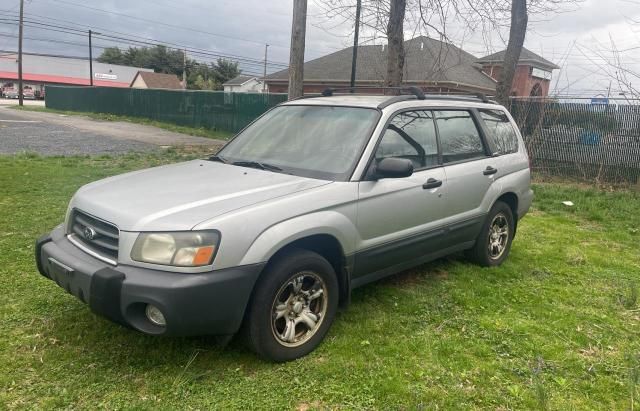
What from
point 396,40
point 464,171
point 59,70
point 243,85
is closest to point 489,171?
point 464,171

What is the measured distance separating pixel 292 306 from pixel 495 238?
2922 millimetres

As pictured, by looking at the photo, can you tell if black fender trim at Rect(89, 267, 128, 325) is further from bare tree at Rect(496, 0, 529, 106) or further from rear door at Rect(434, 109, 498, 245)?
bare tree at Rect(496, 0, 529, 106)

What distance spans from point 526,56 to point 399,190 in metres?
30.9

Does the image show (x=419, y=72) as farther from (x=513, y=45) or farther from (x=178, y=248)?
(x=178, y=248)

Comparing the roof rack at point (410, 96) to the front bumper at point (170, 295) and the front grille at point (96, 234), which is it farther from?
the front grille at point (96, 234)

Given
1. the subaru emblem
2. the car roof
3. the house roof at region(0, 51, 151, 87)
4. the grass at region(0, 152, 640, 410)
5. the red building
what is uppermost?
the house roof at region(0, 51, 151, 87)

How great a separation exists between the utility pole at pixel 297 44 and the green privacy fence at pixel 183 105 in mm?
8546

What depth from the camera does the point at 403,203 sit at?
154 inches

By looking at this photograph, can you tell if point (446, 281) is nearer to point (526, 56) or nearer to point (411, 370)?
point (411, 370)

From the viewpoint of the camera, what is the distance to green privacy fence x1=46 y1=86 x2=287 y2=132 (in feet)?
68.3

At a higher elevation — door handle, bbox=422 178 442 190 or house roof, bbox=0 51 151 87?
house roof, bbox=0 51 151 87

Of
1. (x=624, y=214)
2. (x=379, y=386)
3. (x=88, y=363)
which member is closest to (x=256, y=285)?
(x=379, y=386)

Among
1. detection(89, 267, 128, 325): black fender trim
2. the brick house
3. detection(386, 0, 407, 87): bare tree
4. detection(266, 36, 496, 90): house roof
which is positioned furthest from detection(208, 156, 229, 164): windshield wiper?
the brick house

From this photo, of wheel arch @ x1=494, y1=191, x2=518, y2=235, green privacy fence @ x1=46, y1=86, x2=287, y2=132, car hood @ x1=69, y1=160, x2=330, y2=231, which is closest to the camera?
car hood @ x1=69, y1=160, x2=330, y2=231
